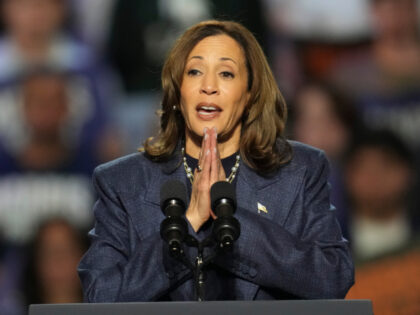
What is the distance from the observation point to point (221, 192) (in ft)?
6.48

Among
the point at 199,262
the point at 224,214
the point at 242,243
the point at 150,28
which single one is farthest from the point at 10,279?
the point at 224,214

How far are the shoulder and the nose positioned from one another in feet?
1.08

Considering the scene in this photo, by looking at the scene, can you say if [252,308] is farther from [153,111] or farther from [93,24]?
[93,24]

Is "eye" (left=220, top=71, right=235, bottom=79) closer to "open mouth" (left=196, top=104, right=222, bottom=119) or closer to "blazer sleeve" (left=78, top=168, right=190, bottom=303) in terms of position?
"open mouth" (left=196, top=104, right=222, bottom=119)

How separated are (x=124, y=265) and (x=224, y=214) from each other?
615mm

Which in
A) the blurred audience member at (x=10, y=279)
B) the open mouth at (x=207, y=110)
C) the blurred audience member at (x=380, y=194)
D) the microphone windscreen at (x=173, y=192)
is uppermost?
the open mouth at (x=207, y=110)

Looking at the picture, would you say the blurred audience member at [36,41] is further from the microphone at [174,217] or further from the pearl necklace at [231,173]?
the microphone at [174,217]

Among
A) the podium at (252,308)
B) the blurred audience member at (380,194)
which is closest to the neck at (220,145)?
the podium at (252,308)

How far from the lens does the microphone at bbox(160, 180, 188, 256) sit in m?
1.89

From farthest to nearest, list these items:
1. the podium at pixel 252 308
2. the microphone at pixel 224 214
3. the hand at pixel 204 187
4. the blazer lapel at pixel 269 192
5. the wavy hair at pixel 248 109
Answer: the wavy hair at pixel 248 109
the blazer lapel at pixel 269 192
the hand at pixel 204 187
the microphone at pixel 224 214
the podium at pixel 252 308

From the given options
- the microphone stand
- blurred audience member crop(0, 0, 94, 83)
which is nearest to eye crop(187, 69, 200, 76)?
the microphone stand

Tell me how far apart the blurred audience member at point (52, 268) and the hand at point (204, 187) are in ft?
8.46

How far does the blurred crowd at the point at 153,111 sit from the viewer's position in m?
4.64

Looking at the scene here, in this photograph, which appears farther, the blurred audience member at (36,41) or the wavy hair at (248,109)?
the blurred audience member at (36,41)
